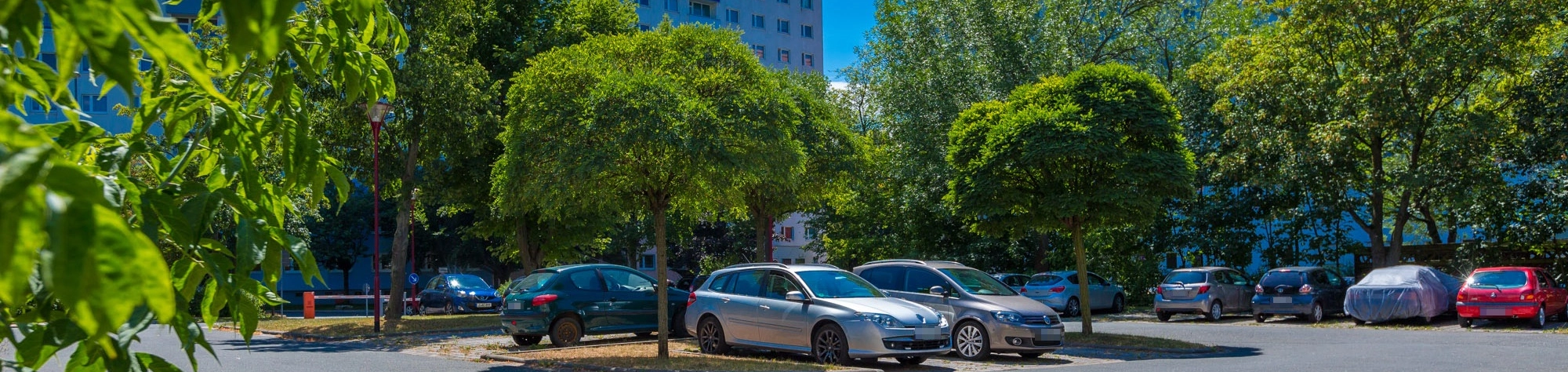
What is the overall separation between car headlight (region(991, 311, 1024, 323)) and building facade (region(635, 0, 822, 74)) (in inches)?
2250

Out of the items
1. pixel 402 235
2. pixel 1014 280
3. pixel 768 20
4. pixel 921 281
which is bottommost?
pixel 1014 280

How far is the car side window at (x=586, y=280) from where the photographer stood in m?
20.5

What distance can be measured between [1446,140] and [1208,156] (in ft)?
23.9

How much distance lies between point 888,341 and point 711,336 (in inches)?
143

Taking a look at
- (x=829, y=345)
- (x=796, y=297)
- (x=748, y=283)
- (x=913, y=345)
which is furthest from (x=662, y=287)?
(x=913, y=345)

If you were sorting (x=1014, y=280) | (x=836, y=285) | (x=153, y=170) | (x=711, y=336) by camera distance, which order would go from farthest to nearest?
(x=1014, y=280) < (x=711, y=336) < (x=836, y=285) < (x=153, y=170)

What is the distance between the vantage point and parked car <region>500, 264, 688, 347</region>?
19766 millimetres

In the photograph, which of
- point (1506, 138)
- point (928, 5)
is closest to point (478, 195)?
point (928, 5)

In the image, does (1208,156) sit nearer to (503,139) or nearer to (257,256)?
(503,139)

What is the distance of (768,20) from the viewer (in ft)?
265

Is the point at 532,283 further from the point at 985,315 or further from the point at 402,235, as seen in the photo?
the point at 402,235

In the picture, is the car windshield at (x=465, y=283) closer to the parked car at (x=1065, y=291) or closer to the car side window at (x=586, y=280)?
the parked car at (x=1065, y=291)

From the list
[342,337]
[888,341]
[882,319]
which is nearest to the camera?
[888,341]

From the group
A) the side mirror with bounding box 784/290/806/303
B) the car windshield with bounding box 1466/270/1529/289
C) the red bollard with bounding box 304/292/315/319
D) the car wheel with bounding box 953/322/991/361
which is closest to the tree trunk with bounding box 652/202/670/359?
the side mirror with bounding box 784/290/806/303
